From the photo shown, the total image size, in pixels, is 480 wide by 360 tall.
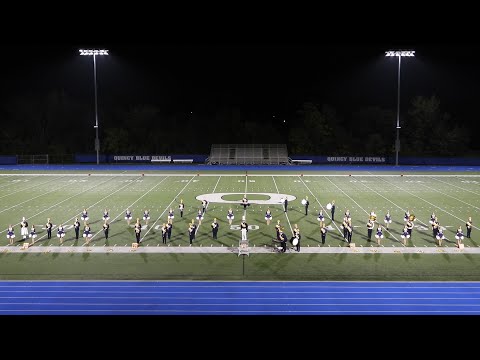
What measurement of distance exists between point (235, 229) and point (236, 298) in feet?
25.1

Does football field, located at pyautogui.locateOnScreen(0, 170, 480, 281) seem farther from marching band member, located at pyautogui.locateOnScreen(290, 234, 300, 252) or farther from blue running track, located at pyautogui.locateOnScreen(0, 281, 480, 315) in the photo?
blue running track, located at pyautogui.locateOnScreen(0, 281, 480, 315)

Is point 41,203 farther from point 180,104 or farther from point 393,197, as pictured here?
point 180,104

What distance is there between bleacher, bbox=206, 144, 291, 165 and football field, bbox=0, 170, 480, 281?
1671cm

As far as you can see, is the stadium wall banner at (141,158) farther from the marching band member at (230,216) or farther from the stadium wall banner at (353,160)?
the marching band member at (230,216)

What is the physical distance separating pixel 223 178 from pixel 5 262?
22363 millimetres

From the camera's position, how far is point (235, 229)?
715 inches

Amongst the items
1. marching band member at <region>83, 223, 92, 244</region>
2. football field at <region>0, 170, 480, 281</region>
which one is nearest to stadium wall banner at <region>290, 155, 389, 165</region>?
football field at <region>0, 170, 480, 281</region>

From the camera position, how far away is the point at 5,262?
1364 cm

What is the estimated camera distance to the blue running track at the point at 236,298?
383 inches

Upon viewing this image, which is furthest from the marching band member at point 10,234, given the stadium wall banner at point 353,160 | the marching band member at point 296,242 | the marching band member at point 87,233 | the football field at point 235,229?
the stadium wall banner at point 353,160

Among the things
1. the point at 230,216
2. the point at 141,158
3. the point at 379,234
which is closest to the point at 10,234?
the point at 230,216

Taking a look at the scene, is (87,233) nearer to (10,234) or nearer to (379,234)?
(10,234)

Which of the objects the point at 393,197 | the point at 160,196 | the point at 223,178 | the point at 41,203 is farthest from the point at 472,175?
the point at 41,203

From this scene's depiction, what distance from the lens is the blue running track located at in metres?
9.72
